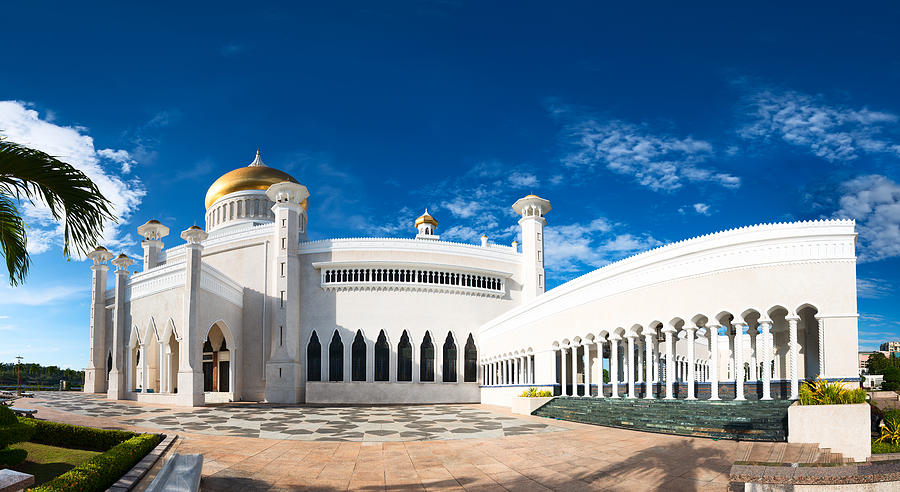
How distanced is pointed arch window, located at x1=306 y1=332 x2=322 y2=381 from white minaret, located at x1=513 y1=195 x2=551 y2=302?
13255mm

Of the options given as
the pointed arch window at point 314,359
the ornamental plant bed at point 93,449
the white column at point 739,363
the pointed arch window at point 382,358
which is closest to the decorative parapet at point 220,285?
the pointed arch window at point 314,359

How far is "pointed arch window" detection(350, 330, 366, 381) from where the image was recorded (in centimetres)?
3519

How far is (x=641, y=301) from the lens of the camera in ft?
66.7

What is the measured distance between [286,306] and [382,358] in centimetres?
646

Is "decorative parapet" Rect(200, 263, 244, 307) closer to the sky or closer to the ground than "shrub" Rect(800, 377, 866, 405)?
closer to the sky

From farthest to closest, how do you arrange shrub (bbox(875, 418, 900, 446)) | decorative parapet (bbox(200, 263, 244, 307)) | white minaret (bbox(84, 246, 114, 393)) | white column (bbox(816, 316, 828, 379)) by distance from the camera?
1. white minaret (bbox(84, 246, 114, 393))
2. decorative parapet (bbox(200, 263, 244, 307))
3. white column (bbox(816, 316, 828, 379))
4. shrub (bbox(875, 418, 900, 446))

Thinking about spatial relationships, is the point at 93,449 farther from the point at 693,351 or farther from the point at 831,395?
the point at 693,351

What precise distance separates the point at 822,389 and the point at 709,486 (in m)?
5.03

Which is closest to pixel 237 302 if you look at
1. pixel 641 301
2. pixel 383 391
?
pixel 383 391

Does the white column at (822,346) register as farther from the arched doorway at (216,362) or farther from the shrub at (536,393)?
the arched doorway at (216,362)

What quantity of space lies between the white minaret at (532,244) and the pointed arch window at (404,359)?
8.10 metres

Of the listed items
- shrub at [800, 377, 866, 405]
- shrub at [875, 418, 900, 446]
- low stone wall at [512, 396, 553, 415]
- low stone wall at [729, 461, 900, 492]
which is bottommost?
low stone wall at [512, 396, 553, 415]

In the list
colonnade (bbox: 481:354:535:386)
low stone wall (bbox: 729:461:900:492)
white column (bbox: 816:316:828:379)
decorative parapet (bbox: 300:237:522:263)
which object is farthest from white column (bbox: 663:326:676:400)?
decorative parapet (bbox: 300:237:522:263)

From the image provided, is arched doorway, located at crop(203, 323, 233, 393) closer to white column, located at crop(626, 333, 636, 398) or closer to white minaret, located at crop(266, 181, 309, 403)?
white minaret, located at crop(266, 181, 309, 403)
